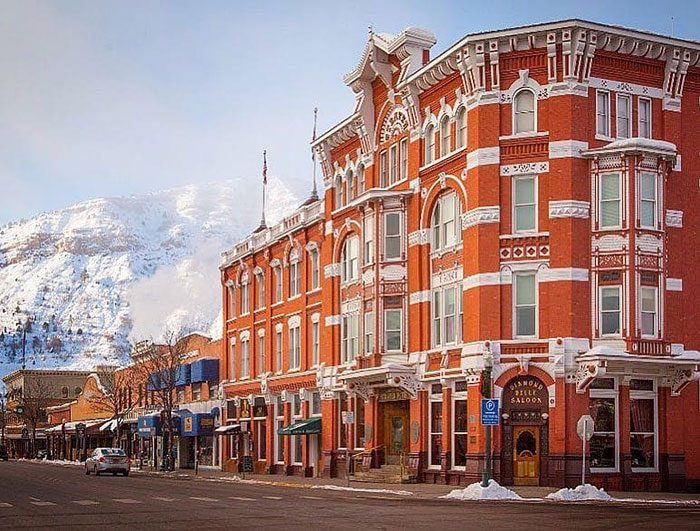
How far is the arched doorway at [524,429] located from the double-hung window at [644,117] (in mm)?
10519

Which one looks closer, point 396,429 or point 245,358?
point 396,429

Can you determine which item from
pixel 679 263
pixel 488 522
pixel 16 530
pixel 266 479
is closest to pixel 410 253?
pixel 679 263

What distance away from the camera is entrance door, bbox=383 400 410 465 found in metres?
50.8

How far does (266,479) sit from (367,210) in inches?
618

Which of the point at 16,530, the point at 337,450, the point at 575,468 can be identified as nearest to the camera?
the point at 16,530

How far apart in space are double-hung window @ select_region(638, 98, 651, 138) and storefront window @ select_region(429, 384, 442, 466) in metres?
13.1


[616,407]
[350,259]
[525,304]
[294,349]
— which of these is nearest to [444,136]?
[525,304]

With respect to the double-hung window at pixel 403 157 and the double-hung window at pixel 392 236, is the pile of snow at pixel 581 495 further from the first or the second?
the double-hung window at pixel 403 157

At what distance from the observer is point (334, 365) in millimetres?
57594

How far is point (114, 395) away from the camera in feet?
329

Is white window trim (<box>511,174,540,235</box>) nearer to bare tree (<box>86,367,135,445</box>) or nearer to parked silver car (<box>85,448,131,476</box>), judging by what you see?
parked silver car (<box>85,448,131,476</box>)

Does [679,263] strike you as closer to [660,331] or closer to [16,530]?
[660,331]

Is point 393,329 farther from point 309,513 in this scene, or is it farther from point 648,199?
point 309,513

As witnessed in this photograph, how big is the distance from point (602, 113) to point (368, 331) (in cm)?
1503
